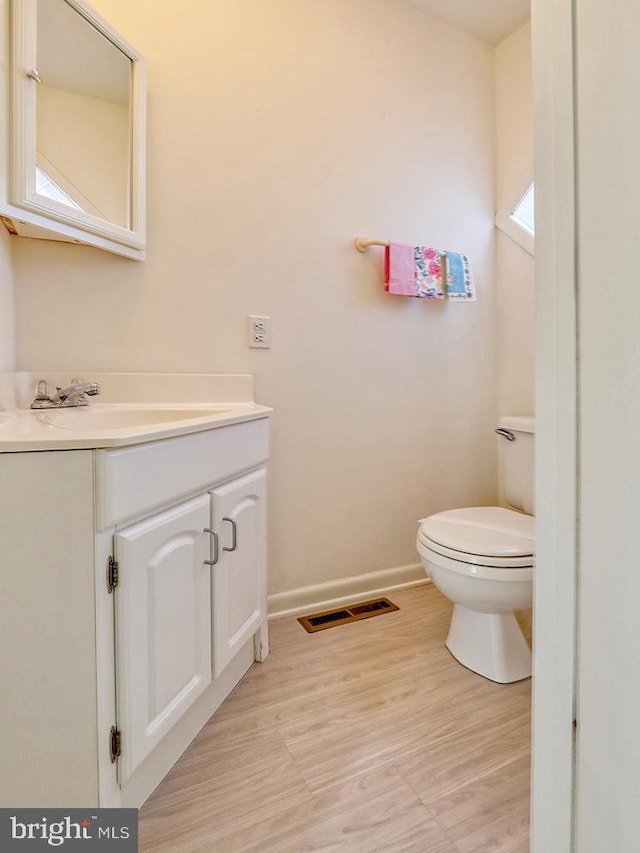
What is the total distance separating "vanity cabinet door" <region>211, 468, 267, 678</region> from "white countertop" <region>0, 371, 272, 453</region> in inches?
8.7

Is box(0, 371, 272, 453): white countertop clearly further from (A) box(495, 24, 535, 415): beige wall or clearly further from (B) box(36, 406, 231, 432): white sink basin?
(A) box(495, 24, 535, 415): beige wall

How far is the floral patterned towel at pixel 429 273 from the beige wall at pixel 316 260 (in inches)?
4.0

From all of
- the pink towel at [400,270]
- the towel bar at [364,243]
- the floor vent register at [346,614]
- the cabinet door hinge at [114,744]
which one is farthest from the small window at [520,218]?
the cabinet door hinge at [114,744]

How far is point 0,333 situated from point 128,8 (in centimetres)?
112

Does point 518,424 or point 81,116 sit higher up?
point 81,116

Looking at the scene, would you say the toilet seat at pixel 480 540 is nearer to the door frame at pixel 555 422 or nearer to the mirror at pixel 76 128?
the door frame at pixel 555 422

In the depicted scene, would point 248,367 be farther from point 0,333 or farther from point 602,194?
point 602,194

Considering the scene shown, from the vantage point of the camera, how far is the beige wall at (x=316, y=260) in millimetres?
1390

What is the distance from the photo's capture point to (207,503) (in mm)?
1021

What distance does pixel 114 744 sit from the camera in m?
0.77

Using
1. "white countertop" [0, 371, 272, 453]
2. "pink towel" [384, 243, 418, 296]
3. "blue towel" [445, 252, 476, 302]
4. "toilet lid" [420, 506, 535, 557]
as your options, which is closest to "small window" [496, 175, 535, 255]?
"blue towel" [445, 252, 476, 302]

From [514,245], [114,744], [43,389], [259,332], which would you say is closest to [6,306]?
[43,389]

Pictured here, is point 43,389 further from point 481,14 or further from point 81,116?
point 481,14

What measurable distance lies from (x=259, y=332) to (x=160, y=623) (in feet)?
3.39
